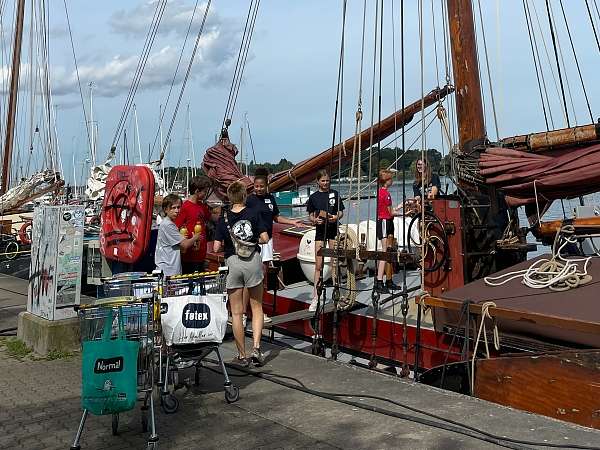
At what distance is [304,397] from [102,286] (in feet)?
5.82

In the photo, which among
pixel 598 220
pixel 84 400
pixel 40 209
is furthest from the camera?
pixel 40 209

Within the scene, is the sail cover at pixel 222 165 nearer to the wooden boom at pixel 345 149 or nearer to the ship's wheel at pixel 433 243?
the wooden boom at pixel 345 149

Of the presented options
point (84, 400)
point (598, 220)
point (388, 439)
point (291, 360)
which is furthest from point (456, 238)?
point (84, 400)

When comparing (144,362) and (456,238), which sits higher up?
(456,238)

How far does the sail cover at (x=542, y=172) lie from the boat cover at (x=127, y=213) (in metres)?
3.65

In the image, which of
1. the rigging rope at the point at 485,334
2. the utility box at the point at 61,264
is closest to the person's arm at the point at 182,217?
the utility box at the point at 61,264

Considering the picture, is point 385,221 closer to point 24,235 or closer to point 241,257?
point 241,257

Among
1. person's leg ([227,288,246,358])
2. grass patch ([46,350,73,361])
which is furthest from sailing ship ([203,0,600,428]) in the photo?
grass patch ([46,350,73,361])

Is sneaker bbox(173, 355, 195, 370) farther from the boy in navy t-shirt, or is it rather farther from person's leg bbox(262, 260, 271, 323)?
the boy in navy t-shirt

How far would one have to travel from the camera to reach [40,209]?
7535mm

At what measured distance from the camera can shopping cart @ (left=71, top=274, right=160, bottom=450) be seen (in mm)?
4164

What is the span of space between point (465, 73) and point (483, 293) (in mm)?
3245

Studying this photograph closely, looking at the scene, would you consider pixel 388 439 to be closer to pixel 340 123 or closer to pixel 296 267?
pixel 340 123

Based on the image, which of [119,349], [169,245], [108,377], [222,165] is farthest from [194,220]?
[222,165]
